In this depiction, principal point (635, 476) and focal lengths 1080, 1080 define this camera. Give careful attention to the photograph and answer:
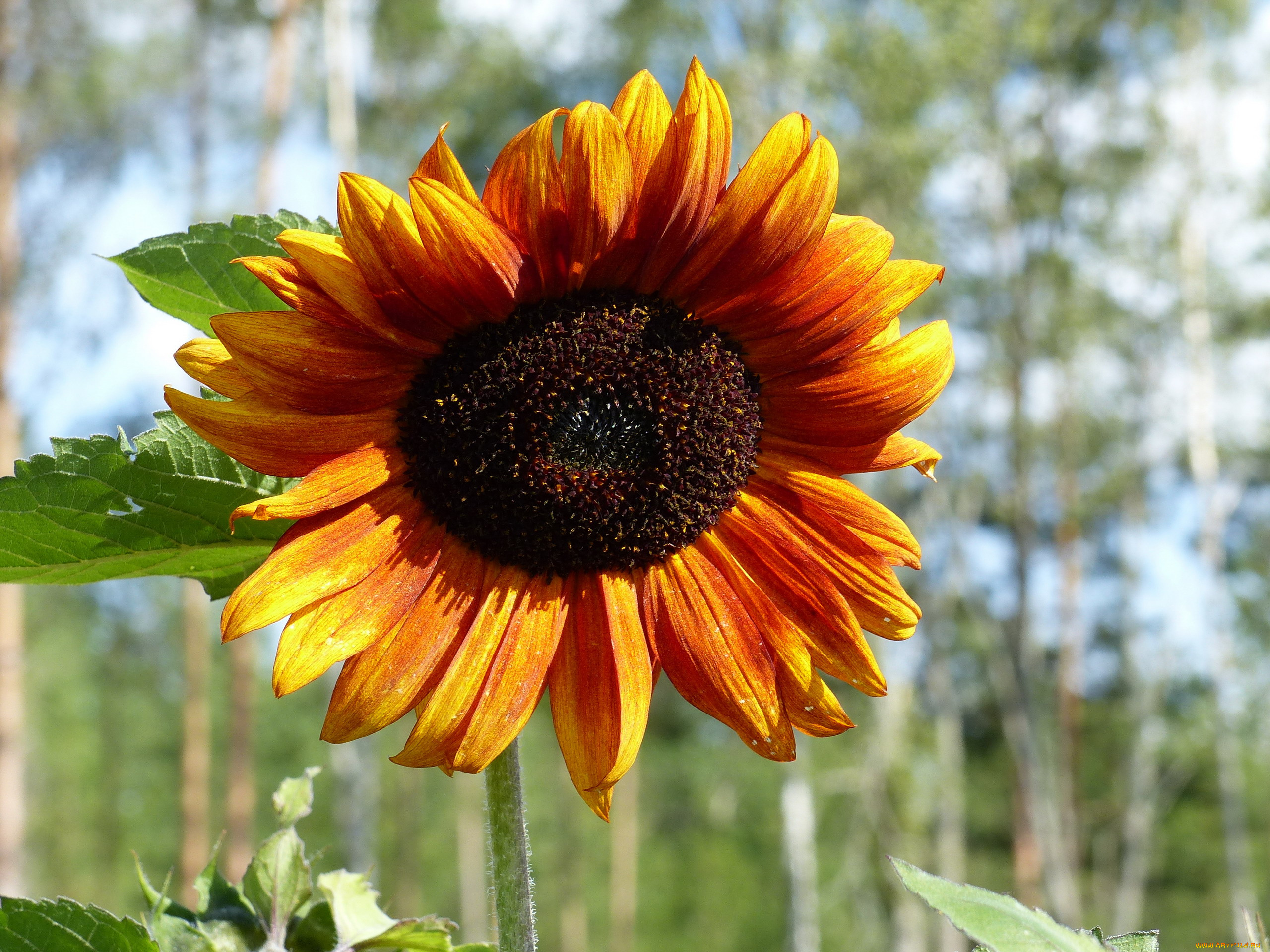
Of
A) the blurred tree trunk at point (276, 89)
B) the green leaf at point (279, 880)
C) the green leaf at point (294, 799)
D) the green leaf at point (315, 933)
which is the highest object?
the blurred tree trunk at point (276, 89)

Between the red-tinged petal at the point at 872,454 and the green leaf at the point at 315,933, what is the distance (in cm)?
55

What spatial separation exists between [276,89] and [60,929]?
48.9ft

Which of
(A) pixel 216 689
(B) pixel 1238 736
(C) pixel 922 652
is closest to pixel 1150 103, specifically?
(C) pixel 922 652

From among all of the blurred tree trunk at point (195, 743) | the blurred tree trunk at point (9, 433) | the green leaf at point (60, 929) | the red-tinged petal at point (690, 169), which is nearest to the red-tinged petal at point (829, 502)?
the red-tinged petal at point (690, 169)

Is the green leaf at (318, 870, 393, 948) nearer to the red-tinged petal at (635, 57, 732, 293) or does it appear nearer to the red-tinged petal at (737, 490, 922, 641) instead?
the red-tinged petal at (737, 490, 922, 641)

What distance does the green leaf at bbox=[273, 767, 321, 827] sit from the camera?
88 centimetres

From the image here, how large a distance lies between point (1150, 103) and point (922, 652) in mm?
10201

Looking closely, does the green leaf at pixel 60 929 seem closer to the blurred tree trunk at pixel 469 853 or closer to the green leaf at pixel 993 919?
the green leaf at pixel 993 919

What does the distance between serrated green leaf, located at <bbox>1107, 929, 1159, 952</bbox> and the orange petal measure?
56cm

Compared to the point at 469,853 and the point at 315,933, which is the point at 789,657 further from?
the point at 469,853

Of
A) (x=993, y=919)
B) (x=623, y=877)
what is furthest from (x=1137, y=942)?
(x=623, y=877)

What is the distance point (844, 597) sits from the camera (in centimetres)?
93

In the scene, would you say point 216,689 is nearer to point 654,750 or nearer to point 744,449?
point 654,750

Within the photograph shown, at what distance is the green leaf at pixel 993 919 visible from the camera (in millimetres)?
639
